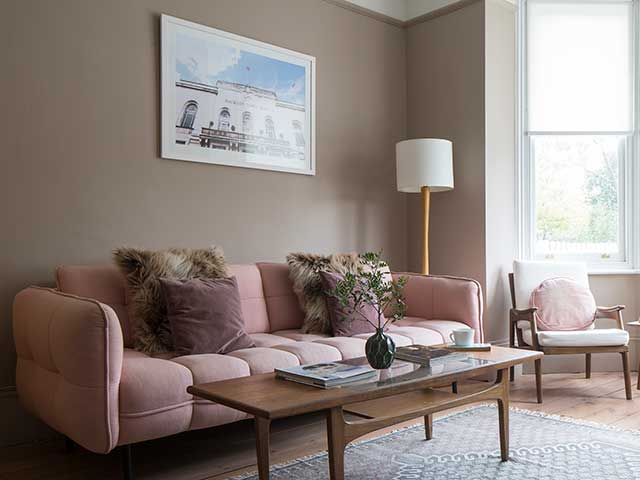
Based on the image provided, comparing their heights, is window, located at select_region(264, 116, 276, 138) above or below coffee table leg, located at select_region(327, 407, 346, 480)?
above

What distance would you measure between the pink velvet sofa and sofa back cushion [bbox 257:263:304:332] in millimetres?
178

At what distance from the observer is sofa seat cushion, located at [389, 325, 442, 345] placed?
11.1ft

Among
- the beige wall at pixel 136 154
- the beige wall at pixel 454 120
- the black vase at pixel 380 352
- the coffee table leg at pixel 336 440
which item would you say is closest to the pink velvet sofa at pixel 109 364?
the beige wall at pixel 136 154

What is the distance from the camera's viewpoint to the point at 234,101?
3.83 metres

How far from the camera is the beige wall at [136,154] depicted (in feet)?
9.93

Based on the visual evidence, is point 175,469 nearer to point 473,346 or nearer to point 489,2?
point 473,346

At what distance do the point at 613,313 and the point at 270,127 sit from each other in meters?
2.49

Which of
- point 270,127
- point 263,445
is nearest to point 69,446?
point 263,445

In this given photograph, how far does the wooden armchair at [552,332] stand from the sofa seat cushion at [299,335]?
51.0 inches

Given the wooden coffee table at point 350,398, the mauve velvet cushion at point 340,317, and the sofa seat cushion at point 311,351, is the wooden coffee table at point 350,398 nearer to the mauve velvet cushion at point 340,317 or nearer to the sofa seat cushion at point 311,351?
the sofa seat cushion at point 311,351

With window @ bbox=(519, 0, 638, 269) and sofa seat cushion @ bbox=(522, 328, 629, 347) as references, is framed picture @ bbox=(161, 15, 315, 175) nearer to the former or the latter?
window @ bbox=(519, 0, 638, 269)

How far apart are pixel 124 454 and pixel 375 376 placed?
1.02m

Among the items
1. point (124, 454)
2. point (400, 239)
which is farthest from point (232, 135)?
point (124, 454)

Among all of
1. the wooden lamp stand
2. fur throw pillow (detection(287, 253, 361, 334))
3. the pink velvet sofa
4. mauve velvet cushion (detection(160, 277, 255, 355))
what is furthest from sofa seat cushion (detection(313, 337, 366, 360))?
the wooden lamp stand
